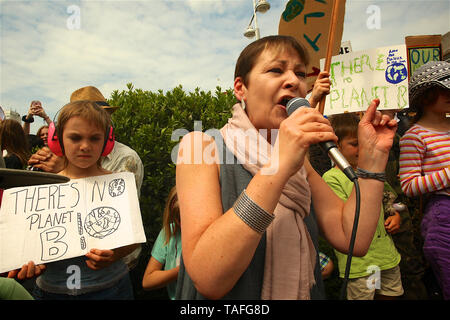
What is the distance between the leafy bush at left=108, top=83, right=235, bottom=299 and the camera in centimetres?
302

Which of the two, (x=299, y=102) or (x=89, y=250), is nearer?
(x=299, y=102)

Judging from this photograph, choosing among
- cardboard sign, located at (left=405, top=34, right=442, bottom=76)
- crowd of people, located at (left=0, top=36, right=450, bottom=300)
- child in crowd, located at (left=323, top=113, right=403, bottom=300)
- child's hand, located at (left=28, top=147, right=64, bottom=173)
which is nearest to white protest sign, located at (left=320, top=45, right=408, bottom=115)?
crowd of people, located at (left=0, top=36, right=450, bottom=300)

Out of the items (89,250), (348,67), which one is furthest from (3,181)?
(348,67)

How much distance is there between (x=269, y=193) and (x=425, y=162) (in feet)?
5.55

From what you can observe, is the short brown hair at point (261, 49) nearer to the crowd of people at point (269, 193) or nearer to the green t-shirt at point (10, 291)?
the crowd of people at point (269, 193)

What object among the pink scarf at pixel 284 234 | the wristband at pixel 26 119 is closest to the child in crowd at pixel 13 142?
the wristband at pixel 26 119

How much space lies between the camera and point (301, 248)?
106 cm

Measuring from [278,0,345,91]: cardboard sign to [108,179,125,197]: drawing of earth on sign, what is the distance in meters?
1.92

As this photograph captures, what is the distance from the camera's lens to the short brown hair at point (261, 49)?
120 cm

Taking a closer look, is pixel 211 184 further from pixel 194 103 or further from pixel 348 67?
pixel 194 103

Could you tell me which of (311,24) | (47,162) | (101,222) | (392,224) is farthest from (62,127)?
(392,224)

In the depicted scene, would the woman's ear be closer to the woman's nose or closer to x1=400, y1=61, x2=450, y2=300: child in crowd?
the woman's nose

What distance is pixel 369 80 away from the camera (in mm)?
2291
